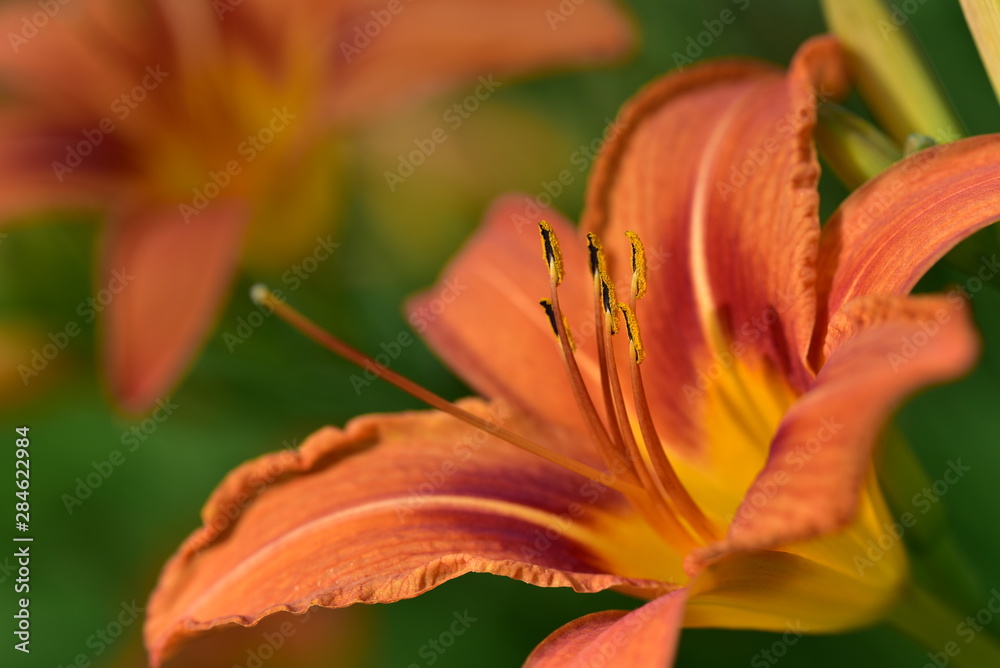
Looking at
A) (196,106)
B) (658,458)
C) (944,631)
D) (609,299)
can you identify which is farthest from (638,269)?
(196,106)

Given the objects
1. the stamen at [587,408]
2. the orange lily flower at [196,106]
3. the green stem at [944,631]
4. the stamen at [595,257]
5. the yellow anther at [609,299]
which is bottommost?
the green stem at [944,631]

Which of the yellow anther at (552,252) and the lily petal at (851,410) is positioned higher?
the yellow anther at (552,252)

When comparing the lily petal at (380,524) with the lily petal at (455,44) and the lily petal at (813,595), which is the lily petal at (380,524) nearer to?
the lily petal at (813,595)

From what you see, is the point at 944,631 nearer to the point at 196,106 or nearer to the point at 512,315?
the point at 512,315

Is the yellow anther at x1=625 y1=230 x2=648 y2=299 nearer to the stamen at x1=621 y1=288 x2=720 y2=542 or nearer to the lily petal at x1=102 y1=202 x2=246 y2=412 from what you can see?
the stamen at x1=621 y1=288 x2=720 y2=542

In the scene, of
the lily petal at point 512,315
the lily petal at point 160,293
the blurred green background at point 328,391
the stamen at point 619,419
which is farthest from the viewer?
the blurred green background at point 328,391

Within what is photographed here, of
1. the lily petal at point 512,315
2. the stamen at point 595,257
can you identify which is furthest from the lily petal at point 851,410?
the lily petal at point 512,315

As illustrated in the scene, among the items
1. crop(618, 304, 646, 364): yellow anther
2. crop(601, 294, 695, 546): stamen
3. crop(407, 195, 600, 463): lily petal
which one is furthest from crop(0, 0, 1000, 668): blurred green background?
crop(618, 304, 646, 364): yellow anther
